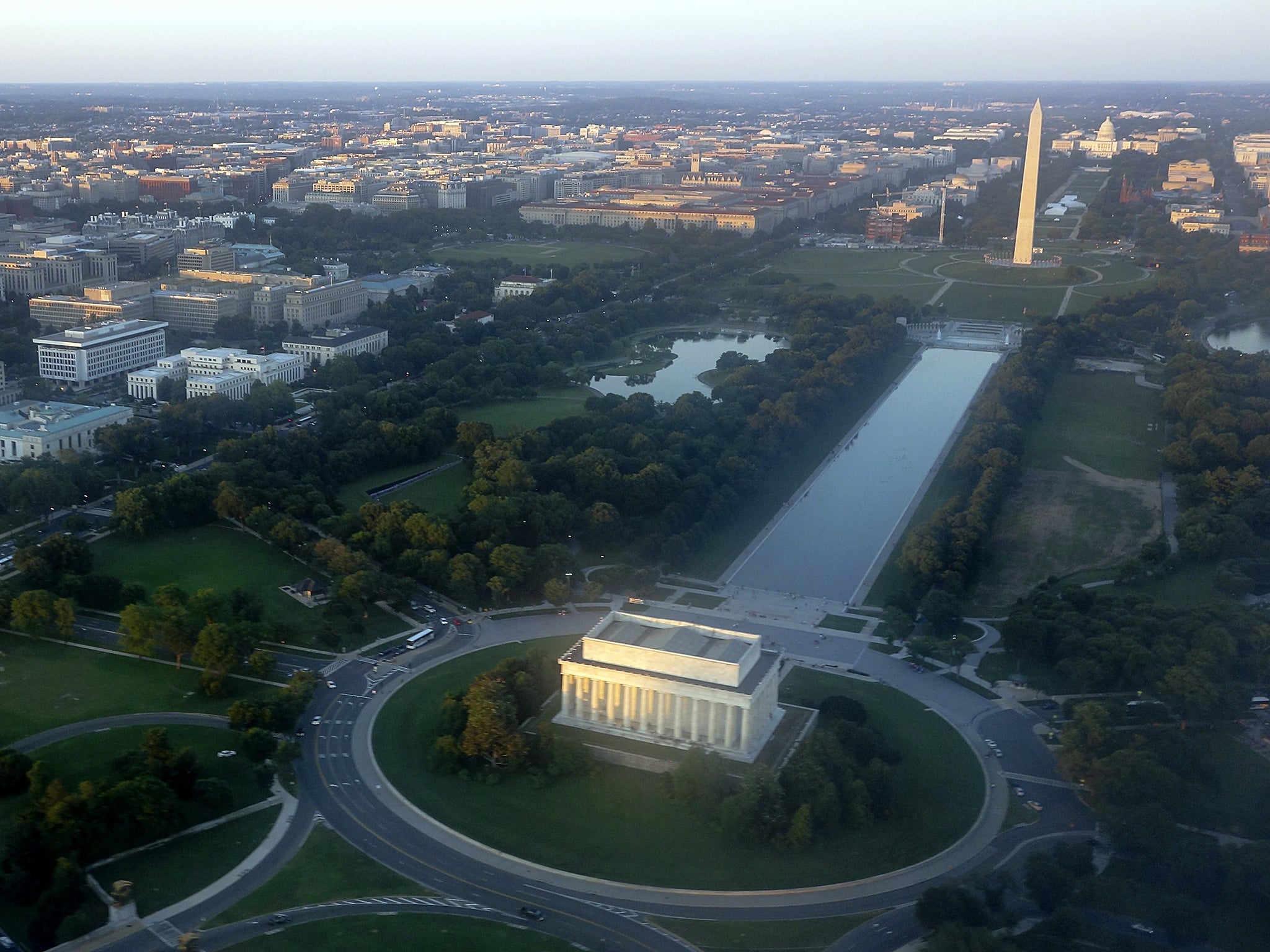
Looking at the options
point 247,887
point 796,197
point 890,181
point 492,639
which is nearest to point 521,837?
point 247,887

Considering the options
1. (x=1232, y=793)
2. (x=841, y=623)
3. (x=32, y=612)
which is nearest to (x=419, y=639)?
(x=32, y=612)

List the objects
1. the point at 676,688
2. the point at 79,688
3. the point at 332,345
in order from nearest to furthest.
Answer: the point at 676,688, the point at 79,688, the point at 332,345

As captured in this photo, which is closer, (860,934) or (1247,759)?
(860,934)

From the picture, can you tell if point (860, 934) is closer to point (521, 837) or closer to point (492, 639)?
point (521, 837)

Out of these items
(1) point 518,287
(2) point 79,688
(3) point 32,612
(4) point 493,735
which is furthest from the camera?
(1) point 518,287

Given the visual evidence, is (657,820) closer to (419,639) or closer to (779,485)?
(419,639)

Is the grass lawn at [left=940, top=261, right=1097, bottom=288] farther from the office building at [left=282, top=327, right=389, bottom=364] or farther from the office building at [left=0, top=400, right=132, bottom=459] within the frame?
the office building at [left=0, top=400, right=132, bottom=459]
